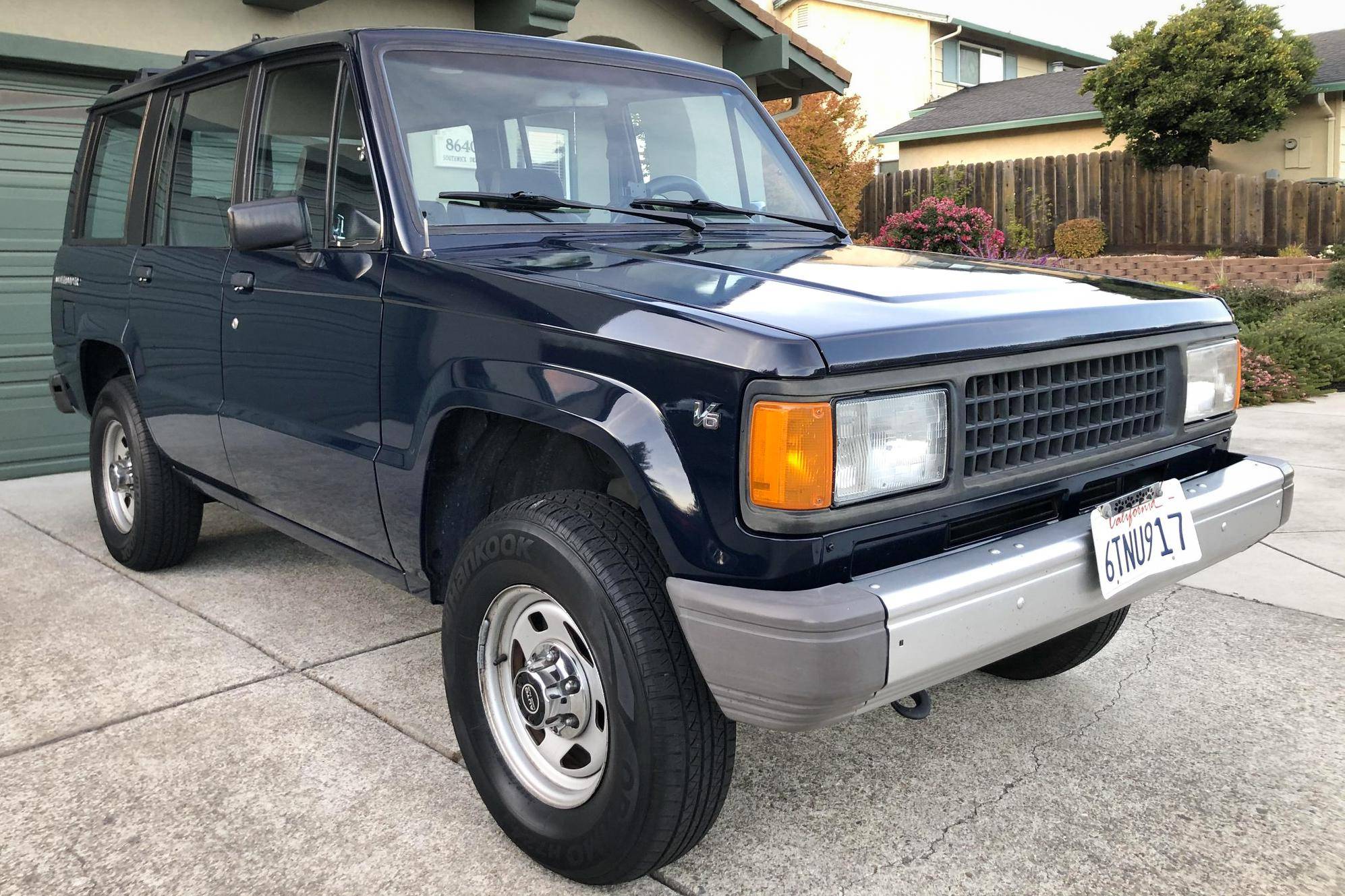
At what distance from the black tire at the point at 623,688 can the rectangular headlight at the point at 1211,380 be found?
1491 mm

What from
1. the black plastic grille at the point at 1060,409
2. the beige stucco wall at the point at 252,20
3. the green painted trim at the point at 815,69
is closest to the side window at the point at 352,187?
the black plastic grille at the point at 1060,409

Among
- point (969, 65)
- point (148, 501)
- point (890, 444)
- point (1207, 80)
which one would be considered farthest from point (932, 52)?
point (890, 444)

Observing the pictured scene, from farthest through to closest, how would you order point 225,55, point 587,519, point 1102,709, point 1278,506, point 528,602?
1. point 225,55
2. point 1102,709
3. point 1278,506
4. point 528,602
5. point 587,519

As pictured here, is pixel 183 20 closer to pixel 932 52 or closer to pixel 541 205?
pixel 541 205

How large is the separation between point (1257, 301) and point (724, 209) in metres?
11.8

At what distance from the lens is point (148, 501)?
4.41m

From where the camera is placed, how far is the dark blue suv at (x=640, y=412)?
2.06 metres

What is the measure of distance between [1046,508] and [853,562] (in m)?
0.63

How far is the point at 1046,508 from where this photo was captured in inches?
98.8

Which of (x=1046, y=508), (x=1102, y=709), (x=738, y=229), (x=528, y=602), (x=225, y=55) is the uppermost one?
(x=225, y=55)

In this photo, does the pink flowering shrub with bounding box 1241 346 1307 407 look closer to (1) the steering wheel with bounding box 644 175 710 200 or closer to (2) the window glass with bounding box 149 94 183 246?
(1) the steering wheel with bounding box 644 175 710 200

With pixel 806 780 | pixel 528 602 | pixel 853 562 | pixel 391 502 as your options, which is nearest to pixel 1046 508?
pixel 853 562

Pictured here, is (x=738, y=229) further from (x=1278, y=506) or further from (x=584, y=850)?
(x=584, y=850)

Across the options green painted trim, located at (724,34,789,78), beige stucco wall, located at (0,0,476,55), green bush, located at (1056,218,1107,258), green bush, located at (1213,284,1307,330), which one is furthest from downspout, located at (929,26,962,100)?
beige stucco wall, located at (0,0,476,55)
